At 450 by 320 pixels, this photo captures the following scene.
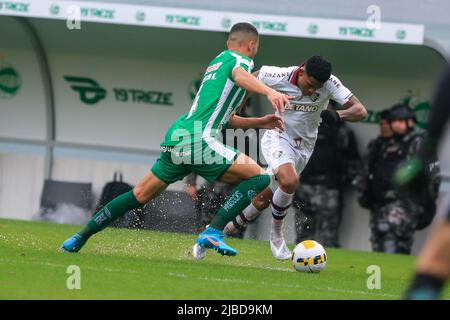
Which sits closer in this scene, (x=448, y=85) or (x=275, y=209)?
(x=448, y=85)

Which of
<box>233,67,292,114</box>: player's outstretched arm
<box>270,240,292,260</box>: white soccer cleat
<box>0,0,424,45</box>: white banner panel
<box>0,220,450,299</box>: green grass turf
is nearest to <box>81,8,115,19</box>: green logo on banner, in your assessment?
<box>0,0,424,45</box>: white banner panel

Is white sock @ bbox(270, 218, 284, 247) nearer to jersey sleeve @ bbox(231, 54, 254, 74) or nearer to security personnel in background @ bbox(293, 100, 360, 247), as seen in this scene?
jersey sleeve @ bbox(231, 54, 254, 74)

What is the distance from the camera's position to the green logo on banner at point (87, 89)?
17.5m

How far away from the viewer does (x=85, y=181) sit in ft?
56.2

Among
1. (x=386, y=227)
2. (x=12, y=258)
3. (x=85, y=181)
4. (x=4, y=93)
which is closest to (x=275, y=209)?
(x=12, y=258)

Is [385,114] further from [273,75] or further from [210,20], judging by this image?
[273,75]

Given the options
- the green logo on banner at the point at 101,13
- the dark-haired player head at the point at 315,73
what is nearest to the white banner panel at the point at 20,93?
the green logo on banner at the point at 101,13

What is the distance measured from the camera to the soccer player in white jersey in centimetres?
1100

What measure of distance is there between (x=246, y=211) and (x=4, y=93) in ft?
24.7

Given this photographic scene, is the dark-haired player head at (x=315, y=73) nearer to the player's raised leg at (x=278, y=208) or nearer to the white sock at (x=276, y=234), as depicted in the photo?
the player's raised leg at (x=278, y=208)

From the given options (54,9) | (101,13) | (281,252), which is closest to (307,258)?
(281,252)

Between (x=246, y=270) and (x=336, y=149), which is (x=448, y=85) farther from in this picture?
(x=336, y=149)

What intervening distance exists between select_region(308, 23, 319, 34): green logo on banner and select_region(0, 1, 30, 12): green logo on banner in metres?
3.59

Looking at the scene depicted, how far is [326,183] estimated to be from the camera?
15.9m
